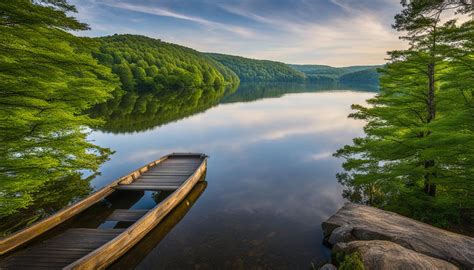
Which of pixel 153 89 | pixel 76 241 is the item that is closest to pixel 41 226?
pixel 76 241

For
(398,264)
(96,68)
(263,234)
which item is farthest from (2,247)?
(398,264)

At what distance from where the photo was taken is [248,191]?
59.7 ft

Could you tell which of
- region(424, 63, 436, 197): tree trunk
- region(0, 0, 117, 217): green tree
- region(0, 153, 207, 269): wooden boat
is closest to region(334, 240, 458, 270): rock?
region(424, 63, 436, 197): tree trunk

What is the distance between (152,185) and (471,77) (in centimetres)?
1503

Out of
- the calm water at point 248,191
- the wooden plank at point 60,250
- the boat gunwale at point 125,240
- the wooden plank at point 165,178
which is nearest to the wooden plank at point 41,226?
the wooden plank at point 60,250

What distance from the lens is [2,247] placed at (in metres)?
9.12

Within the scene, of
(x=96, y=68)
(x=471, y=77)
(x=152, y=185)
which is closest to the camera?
(x=471, y=77)

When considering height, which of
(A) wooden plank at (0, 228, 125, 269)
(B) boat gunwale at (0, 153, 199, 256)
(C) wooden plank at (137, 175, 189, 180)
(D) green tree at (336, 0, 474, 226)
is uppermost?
(D) green tree at (336, 0, 474, 226)

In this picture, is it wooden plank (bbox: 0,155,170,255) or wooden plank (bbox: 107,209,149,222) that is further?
wooden plank (bbox: 107,209,149,222)

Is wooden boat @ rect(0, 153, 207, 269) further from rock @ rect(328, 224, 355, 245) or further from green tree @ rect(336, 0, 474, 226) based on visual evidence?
green tree @ rect(336, 0, 474, 226)

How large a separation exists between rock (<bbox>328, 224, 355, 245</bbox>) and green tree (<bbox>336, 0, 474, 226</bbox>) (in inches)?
137

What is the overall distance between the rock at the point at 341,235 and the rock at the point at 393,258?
157cm

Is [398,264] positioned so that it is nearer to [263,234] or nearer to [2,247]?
[263,234]

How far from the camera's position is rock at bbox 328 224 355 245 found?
10773mm
